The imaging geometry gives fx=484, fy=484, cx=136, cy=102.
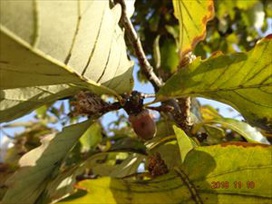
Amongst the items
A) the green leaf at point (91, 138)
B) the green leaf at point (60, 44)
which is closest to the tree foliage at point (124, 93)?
the green leaf at point (60, 44)

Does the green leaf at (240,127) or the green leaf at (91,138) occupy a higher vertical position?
the green leaf at (91,138)

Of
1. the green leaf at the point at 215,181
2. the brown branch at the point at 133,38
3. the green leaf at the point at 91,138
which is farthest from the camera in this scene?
the green leaf at the point at 91,138

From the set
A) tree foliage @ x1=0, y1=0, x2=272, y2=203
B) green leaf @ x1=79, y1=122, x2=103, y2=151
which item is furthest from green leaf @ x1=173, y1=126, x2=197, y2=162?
green leaf @ x1=79, y1=122, x2=103, y2=151

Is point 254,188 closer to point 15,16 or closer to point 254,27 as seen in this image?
point 15,16

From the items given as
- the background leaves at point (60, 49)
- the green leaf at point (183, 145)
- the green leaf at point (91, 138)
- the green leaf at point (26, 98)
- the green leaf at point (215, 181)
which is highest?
the green leaf at point (91, 138)

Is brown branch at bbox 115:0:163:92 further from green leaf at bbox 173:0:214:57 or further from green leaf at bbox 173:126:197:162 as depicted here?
green leaf at bbox 173:126:197:162

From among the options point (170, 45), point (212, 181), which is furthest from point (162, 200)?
point (170, 45)

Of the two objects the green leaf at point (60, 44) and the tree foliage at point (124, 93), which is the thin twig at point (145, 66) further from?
the green leaf at point (60, 44)

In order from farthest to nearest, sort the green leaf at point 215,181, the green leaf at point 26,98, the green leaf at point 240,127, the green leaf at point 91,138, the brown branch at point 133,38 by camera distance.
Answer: the green leaf at point 91,138
the green leaf at point 240,127
the brown branch at point 133,38
the green leaf at point 26,98
the green leaf at point 215,181
